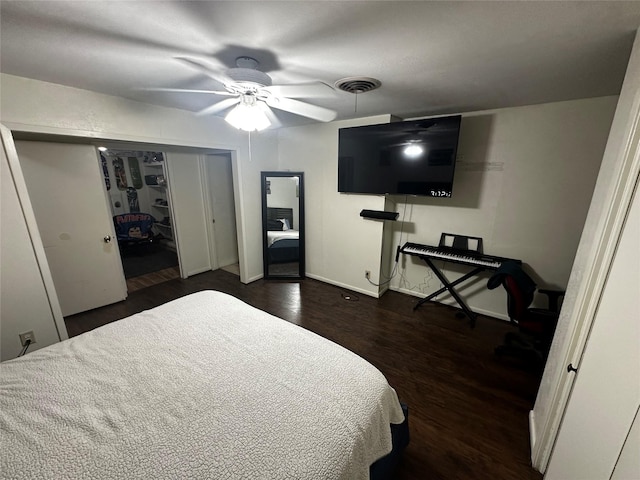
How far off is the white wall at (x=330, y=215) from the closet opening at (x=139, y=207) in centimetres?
279

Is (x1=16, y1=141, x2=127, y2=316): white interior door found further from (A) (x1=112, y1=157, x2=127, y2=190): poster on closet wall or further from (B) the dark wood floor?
(A) (x1=112, y1=157, x2=127, y2=190): poster on closet wall

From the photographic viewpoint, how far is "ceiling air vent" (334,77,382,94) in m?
1.78

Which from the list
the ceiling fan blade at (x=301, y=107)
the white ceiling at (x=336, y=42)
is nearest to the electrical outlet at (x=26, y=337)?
the white ceiling at (x=336, y=42)

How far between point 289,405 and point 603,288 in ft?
4.84

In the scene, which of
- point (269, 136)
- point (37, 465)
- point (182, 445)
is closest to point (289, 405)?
point (182, 445)

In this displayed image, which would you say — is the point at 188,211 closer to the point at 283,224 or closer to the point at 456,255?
the point at 283,224

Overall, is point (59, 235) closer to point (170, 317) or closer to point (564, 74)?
point (170, 317)

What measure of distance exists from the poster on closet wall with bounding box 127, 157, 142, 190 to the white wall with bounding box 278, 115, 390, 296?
4.16 metres

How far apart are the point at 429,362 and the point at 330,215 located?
218cm

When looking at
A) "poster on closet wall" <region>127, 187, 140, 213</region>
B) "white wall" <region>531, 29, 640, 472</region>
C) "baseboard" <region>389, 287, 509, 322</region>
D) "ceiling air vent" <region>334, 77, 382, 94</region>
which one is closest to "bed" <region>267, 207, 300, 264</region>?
"baseboard" <region>389, 287, 509, 322</region>

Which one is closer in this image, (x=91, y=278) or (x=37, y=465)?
(x=37, y=465)

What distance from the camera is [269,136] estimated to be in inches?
Result: 150

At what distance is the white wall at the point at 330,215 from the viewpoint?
3377 mm

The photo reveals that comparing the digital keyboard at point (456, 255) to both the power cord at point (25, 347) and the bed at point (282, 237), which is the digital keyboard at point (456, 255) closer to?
the bed at point (282, 237)
